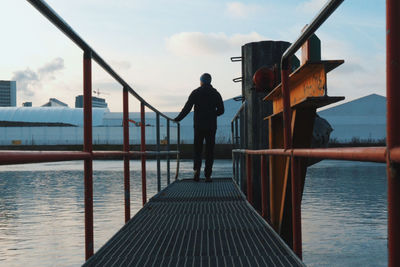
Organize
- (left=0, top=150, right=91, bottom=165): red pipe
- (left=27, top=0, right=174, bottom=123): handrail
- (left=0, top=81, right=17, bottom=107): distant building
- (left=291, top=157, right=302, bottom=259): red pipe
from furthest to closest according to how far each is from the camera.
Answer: (left=0, top=81, right=17, bottom=107): distant building < (left=291, top=157, right=302, bottom=259): red pipe < (left=27, top=0, right=174, bottom=123): handrail < (left=0, top=150, right=91, bottom=165): red pipe

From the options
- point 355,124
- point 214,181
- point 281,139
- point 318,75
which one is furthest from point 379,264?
point 355,124

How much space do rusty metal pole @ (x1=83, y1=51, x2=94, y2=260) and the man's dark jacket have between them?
460 cm

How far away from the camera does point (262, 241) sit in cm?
309

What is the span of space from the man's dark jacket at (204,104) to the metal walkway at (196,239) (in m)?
2.32

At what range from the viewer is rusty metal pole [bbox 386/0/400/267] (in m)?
1.14

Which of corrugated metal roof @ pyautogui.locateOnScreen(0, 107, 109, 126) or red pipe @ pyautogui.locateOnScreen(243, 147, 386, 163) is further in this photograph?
corrugated metal roof @ pyautogui.locateOnScreen(0, 107, 109, 126)

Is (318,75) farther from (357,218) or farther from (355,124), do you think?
(355,124)

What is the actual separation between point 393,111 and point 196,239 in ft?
7.50

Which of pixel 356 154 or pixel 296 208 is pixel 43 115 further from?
pixel 356 154

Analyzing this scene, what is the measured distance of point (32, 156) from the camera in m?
1.71

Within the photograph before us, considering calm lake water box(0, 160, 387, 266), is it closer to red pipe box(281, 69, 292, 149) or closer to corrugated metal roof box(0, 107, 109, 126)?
red pipe box(281, 69, 292, 149)

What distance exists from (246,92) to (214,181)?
2.55m

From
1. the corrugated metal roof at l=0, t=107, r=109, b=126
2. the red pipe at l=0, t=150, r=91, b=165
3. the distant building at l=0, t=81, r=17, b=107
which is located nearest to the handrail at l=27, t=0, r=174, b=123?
the red pipe at l=0, t=150, r=91, b=165

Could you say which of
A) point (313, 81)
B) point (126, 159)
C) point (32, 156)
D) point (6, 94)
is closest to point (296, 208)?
point (313, 81)
